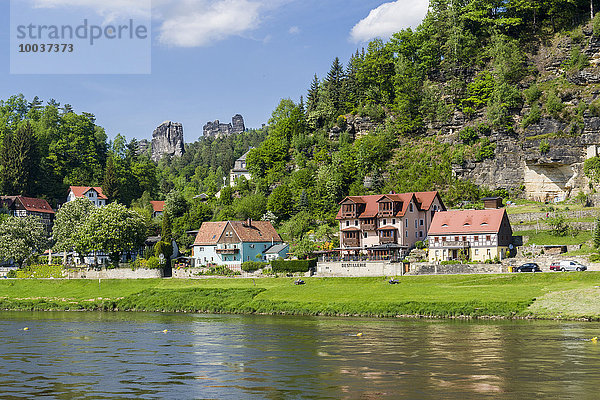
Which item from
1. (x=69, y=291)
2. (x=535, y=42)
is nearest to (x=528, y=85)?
(x=535, y=42)

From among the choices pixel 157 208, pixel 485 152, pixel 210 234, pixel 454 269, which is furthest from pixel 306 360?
pixel 157 208

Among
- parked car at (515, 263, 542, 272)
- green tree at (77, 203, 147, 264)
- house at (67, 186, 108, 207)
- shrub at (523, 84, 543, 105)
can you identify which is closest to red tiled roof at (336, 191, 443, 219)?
parked car at (515, 263, 542, 272)

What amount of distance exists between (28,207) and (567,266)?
366 ft

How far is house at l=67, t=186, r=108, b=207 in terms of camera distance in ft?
501

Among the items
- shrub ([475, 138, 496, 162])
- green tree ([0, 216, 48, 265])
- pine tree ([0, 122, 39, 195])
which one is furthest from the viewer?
pine tree ([0, 122, 39, 195])

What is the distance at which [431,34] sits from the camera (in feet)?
465

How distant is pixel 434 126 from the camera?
132 metres

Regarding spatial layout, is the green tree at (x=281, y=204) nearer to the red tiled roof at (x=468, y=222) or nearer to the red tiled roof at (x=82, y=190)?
the red tiled roof at (x=468, y=222)

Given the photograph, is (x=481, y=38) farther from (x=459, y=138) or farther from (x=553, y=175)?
(x=553, y=175)

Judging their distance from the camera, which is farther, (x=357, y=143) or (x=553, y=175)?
(x=357, y=143)

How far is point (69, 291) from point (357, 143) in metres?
64.1

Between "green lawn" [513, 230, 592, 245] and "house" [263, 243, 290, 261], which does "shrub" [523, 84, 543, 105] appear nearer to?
"green lawn" [513, 230, 592, 245]

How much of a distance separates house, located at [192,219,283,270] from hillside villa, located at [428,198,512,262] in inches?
1111

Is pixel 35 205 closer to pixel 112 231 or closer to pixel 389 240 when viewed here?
pixel 112 231
